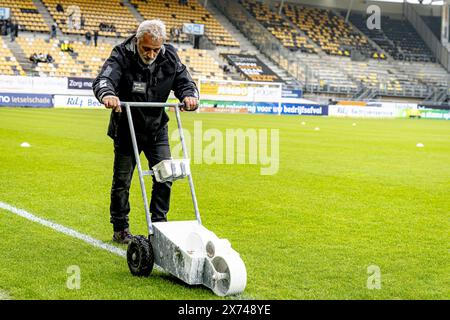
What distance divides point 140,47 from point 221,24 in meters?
55.8

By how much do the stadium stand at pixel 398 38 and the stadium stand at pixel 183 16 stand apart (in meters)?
15.5

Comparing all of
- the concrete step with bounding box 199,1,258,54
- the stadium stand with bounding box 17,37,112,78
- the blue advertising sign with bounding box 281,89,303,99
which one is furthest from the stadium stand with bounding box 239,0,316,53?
the stadium stand with bounding box 17,37,112,78

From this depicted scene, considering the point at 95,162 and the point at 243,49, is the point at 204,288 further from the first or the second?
the point at 243,49

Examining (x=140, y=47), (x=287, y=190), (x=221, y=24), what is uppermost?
(x=221, y=24)

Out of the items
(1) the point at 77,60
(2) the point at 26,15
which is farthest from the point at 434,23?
(2) the point at 26,15

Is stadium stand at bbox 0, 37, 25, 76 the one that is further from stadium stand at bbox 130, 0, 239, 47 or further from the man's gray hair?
the man's gray hair

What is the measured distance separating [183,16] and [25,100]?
2149 cm

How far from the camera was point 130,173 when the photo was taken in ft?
22.7

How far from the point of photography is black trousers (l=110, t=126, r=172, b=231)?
669 centimetres

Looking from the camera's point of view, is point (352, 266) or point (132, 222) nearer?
point (352, 266)

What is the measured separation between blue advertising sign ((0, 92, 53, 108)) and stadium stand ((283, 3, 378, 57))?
28.0 metres

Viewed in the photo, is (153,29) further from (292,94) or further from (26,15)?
(26,15)

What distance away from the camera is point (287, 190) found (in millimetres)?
11312
